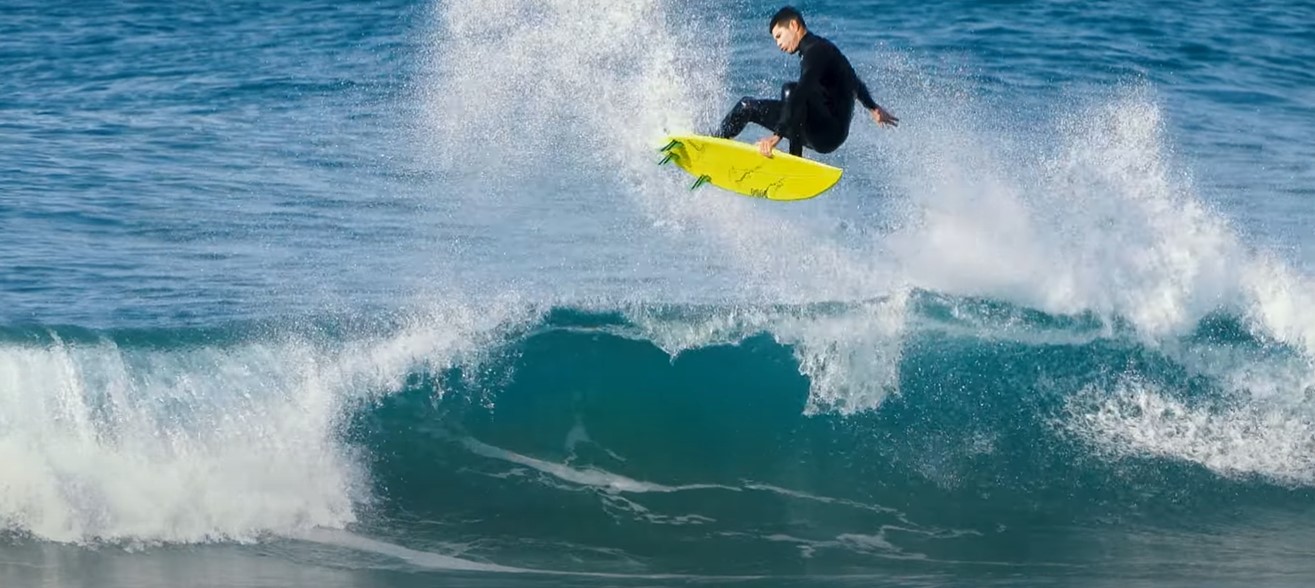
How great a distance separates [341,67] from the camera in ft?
76.8

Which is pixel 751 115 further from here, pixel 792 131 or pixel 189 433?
pixel 189 433

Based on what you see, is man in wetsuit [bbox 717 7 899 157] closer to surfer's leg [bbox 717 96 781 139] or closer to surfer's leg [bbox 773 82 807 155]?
surfer's leg [bbox 773 82 807 155]

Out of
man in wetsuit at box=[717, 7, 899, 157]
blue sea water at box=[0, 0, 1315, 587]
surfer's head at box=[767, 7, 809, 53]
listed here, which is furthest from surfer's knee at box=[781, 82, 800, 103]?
blue sea water at box=[0, 0, 1315, 587]

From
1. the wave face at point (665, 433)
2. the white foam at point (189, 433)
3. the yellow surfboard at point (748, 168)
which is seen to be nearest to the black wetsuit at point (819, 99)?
the yellow surfboard at point (748, 168)

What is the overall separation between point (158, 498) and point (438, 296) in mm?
3454

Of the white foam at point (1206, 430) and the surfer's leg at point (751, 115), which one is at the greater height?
the surfer's leg at point (751, 115)

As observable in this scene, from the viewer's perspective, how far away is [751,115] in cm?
1007

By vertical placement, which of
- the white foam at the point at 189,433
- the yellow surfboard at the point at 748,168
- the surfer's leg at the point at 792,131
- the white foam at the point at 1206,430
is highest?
the surfer's leg at the point at 792,131

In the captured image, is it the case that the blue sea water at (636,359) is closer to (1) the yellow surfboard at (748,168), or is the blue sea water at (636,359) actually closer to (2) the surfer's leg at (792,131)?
(1) the yellow surfboard at (748,168)

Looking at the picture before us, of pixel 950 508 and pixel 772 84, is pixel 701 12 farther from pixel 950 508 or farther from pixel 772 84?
pixel 950 508

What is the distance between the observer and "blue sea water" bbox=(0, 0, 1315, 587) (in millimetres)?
9789

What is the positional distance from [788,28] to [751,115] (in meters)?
0.69

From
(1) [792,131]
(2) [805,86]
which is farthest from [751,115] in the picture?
(2) [805,86]

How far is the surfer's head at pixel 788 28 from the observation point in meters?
9.60
